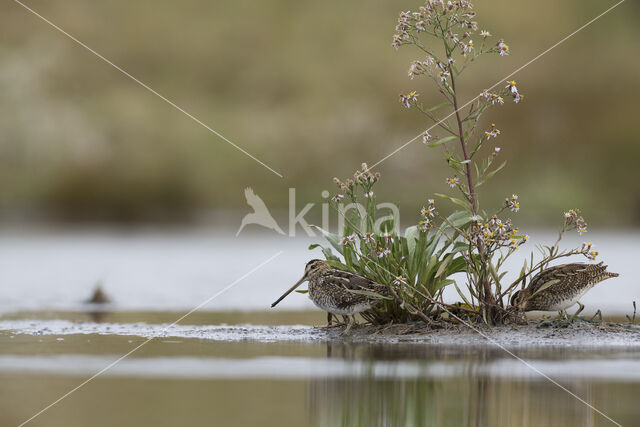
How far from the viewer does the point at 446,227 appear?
11727mm

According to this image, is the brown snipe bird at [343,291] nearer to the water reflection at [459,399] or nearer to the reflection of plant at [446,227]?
the reflection of plant at [446,227]

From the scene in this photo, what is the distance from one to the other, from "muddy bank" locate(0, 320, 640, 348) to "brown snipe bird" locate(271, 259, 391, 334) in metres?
0.35

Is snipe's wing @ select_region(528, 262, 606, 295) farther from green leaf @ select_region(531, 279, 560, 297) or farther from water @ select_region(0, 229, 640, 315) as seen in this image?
water @ select_region(0, 229, 640, 315)

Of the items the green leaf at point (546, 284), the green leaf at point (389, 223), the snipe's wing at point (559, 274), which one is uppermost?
the green leaf at point (389, 223)

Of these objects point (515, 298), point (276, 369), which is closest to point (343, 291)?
point (515, 298)

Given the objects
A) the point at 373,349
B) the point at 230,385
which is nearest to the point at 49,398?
the point at 230,385

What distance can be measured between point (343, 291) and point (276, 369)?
7.78 ft

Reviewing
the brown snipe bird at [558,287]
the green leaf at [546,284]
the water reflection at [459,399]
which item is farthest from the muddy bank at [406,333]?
the water reflection at [459,399]

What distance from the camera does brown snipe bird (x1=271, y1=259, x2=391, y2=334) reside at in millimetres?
11438

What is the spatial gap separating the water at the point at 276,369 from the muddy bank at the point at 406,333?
0.02 metres

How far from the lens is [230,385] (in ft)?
27.2

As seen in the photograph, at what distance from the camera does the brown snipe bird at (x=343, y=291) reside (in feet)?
37.5

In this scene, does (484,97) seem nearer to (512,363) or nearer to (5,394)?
(512,363)

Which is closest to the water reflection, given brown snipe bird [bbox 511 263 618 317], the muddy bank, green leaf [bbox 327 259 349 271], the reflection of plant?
the muddy bank
